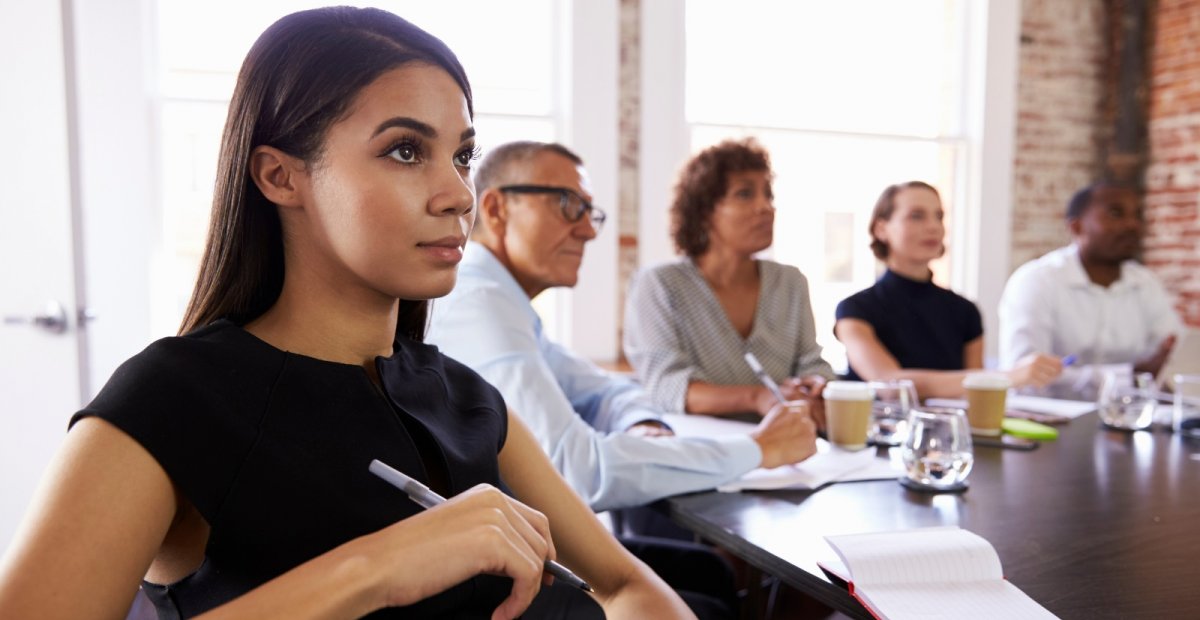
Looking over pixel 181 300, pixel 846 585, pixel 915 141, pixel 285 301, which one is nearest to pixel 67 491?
pixel 285 301

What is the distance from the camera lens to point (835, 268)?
4.66 metres

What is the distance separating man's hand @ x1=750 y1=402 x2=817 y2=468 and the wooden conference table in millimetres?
102

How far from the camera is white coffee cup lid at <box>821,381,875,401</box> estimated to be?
1.78 metres

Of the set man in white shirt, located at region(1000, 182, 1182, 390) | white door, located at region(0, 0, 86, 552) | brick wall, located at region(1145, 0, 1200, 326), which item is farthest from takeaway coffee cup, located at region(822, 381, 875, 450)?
brick wall, located at region(1145, 0, 1200, 326)

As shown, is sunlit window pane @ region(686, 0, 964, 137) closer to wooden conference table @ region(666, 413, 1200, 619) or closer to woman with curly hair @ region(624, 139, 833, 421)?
woman with curly hair @ region(624, 139, 833, 421)

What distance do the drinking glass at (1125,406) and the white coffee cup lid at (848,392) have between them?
783 millimetres

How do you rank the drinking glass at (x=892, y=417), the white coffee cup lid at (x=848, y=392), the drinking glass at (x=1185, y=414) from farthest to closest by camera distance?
the drinking glass at (x=1185, y=414) → the drinking glass at (x=892, y=417) → the white coffee cup lid at (x=848, y=392)

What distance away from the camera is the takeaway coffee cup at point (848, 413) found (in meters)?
1.78

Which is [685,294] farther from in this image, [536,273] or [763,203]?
[536,273]

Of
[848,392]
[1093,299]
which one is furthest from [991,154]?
[848,392]

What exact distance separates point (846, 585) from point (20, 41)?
8.81ft

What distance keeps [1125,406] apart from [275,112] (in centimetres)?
209

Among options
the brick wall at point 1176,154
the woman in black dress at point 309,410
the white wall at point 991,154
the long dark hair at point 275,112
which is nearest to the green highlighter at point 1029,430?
the woman in black dress at point 309,410

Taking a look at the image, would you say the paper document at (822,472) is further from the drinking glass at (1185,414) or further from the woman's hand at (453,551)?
the drinking glass at (1185,414)
